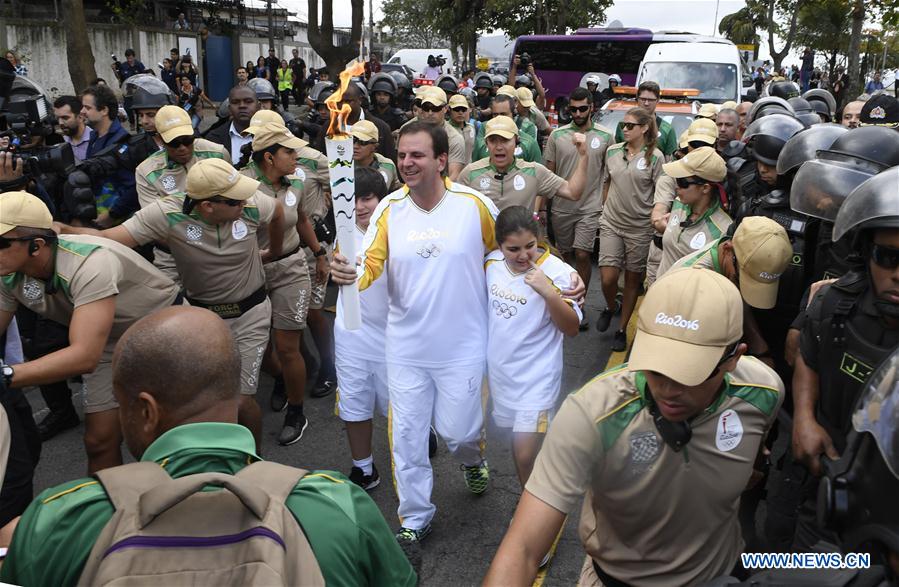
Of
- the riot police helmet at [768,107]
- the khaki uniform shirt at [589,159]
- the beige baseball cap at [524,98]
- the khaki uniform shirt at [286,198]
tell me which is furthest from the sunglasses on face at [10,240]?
the beige baseball cap at [524,98]

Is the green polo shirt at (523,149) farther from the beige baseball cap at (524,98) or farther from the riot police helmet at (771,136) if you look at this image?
the riot police helmet at (771,136)

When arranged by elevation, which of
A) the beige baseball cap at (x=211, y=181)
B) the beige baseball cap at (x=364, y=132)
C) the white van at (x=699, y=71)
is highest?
the white van at (x=699, y=71)

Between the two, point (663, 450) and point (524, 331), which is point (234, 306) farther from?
point (663, 450)

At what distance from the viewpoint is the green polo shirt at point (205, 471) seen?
1.62m

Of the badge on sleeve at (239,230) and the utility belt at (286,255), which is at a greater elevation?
the badge on sleeve at (239,230)

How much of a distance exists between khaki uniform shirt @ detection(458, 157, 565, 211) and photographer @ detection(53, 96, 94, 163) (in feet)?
12.1

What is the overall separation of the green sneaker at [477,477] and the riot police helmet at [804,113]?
15.9 feet

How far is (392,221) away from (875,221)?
2217 millimetres

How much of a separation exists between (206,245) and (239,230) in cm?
21

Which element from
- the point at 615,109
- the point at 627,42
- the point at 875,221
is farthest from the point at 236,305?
the point at 627,42

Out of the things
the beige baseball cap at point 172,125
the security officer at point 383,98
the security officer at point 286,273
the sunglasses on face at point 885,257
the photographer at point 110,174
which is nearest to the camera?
the sunglasses on face at point 885,257

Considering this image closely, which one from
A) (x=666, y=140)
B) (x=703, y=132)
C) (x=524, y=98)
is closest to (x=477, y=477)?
(x=703, y=132)

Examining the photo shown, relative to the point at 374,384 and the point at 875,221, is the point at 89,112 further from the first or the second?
the point at 875,221

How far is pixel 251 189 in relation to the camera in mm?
4621
